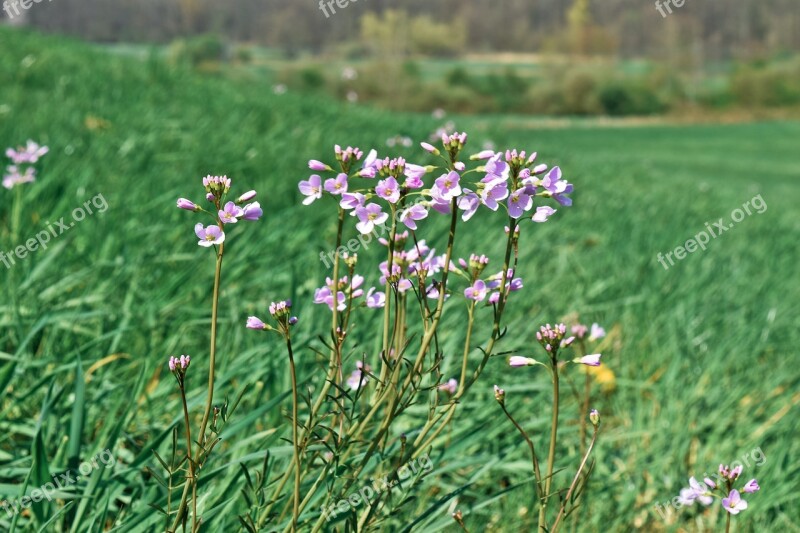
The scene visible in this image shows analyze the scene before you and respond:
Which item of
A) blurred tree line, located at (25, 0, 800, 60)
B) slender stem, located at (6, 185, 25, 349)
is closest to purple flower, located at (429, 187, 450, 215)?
slender stem, located at (6, 185, 25, 349)

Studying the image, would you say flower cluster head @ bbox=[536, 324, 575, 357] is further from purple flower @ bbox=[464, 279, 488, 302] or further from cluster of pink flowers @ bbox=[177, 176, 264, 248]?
cluster of pink flowers @ bbox=[177, 176, 264, 248]

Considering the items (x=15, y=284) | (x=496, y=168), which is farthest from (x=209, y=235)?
(x=15, y=284)

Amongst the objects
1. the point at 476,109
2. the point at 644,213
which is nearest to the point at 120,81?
the point at 644,213

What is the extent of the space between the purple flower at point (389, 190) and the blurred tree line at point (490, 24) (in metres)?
39.3

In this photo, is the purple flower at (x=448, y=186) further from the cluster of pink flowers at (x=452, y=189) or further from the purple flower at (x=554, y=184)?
the purple flower at (x=554, y=184)

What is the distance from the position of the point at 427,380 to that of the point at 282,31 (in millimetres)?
55717

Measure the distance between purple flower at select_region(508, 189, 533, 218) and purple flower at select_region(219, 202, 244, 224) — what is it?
0.32 m

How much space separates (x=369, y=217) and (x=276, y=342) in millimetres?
950

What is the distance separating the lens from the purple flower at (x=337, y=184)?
39.1 inches

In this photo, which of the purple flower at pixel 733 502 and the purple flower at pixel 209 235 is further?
the purple flower at pixel 733 502

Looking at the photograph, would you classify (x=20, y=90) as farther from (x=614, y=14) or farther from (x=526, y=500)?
(x=614, y=14)

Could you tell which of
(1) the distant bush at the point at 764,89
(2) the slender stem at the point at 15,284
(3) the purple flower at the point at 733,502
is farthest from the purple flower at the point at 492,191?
(1) the distant bush at the point at 764,89

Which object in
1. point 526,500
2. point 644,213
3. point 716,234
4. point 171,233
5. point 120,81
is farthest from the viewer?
point 120,81

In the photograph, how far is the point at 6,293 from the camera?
2.01 m
